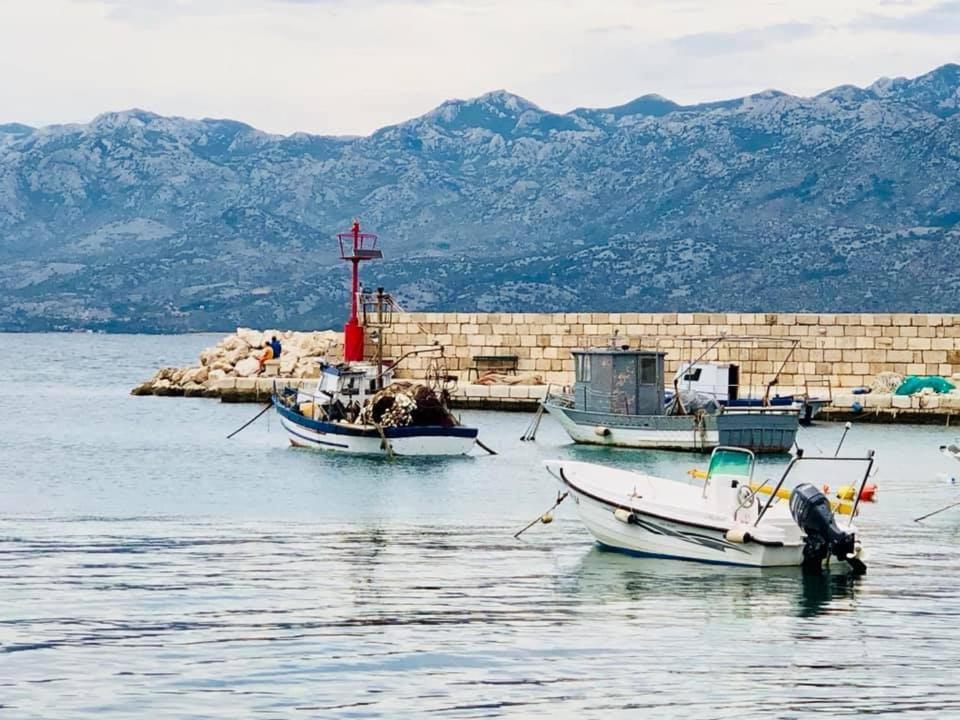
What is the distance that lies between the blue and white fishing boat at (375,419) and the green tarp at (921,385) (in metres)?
13.8

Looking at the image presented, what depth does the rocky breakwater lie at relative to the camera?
4809 cm

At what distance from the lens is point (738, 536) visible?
57.0 ft

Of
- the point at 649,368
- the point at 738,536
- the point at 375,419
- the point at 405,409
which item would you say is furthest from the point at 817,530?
the point at 649,368

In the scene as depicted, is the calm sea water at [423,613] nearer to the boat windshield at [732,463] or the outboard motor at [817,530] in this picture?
the outboard motor at [817,530]

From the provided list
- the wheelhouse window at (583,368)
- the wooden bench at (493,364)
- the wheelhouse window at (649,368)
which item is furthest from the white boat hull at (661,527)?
the wooden bench at (493,364)

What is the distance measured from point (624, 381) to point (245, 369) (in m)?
20.6

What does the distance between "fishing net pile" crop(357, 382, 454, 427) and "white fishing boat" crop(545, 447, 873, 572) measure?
1109cm

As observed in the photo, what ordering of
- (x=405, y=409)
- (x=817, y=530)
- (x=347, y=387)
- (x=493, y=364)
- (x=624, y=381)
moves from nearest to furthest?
(x=817, y=530) < (x=405, y=409) < (x=347, y=387) < (x=624, y=381) < (x=493, y=364)

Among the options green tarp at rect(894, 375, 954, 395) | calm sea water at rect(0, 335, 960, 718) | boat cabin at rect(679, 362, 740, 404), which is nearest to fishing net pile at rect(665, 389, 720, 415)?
boat cabin at rect(679, 362, 740, 404)

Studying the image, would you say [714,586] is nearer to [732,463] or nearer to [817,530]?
[817,530]

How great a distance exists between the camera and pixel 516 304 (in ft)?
636

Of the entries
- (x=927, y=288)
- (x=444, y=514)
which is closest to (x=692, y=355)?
(x=444, y=514)

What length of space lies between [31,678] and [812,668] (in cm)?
595

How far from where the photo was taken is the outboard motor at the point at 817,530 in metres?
17.0
